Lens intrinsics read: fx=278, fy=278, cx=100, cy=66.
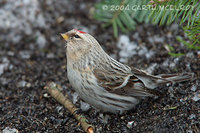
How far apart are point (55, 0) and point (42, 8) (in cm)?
29

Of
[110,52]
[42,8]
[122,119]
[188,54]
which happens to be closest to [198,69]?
[188,54]

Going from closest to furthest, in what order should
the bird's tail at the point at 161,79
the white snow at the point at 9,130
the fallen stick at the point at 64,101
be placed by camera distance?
→ the white snow at the point at 9,130 → the fallen stick at the point at 64,101 → the bird's tail at the point at 161,79

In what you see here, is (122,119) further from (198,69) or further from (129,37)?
(129,37)

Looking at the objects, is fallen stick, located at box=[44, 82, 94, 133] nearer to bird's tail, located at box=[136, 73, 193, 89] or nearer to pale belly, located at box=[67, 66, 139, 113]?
pale belly, located at box=[67, 66, 139, 113]

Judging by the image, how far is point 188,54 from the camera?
3.22 metres

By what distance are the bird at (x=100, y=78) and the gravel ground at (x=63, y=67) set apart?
136mm

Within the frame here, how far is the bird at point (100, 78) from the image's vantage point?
2660 millimetres

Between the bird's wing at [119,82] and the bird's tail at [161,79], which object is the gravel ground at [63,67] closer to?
the bird's tail at [161,79]

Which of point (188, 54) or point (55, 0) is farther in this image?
point (55, 0)

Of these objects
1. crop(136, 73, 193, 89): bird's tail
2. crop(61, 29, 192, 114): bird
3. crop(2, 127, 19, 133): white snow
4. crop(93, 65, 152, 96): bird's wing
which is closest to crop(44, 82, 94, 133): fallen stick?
crop(61, 29, 192, 114): bird

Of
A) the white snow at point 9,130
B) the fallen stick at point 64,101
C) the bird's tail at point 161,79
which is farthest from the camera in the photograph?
the bird's tail at point 161,79

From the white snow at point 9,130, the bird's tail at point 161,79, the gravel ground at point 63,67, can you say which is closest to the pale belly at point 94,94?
the gravel ground at point 63,67

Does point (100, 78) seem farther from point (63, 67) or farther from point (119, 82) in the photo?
point (63, 67)

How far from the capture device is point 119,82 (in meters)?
2.77
